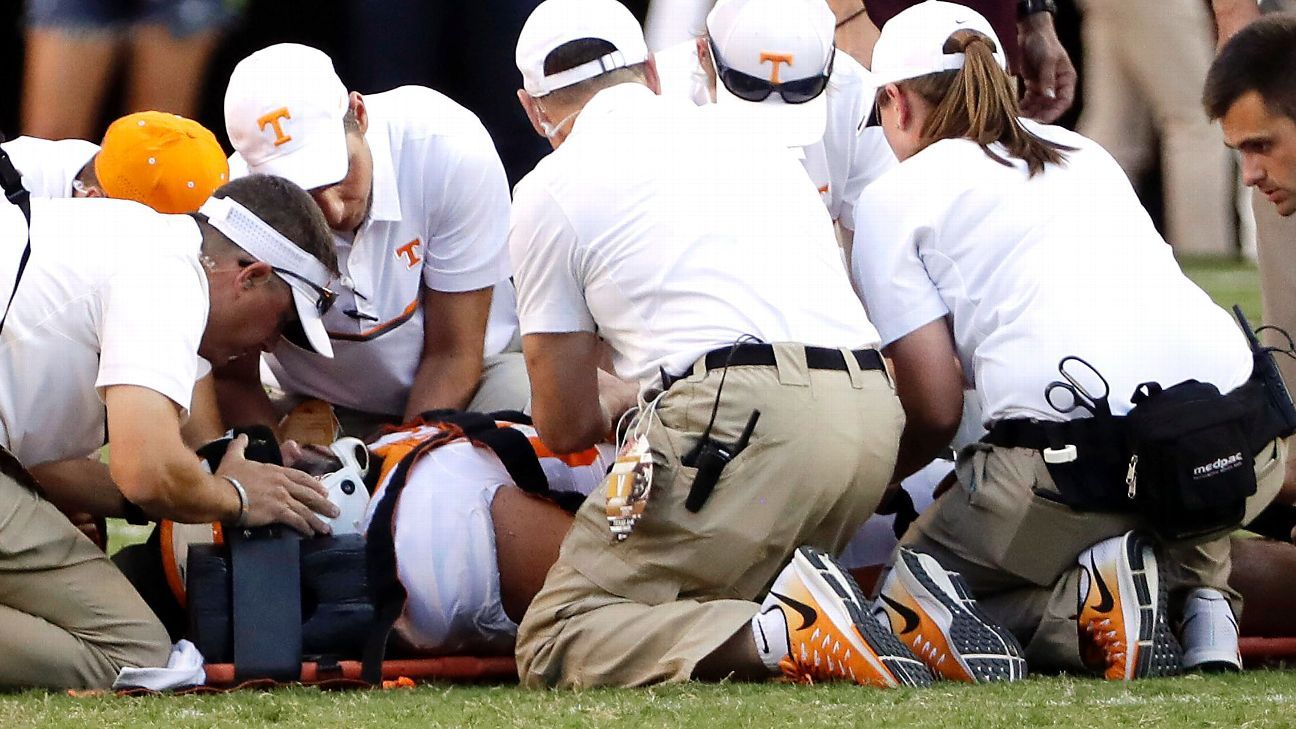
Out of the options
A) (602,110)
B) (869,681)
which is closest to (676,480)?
(869,681)

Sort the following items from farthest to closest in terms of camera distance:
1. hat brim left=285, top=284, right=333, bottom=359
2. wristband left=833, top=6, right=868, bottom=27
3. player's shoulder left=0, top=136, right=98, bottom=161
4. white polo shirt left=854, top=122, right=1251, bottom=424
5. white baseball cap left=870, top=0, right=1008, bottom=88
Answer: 1. wristband left=833, top=6, right=868, bottom=27
2. player's shoulder left=0, top=136, right=98, bottom=161
3. white baseball cap left=870, top=0, right=1008, bottom=88
4. hat brim left=285, top=284, right=333, bottom=359
5. white polo shirt left=854, top=122, right=1251, bottom=424

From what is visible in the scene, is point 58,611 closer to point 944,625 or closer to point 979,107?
point 944,625

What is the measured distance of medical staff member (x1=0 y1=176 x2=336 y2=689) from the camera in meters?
3.52

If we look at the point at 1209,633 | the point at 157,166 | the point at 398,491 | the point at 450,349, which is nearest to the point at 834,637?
the point at 1209,633

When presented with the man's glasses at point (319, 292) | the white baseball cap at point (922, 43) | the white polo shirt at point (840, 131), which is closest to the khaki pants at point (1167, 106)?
the white polo shirt at point (840, 131)

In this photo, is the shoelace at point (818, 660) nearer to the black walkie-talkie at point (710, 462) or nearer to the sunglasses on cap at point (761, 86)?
the black walkie-talkie at point (710, 462)

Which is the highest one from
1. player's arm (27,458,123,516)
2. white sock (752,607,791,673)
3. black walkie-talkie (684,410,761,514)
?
black walkie-talkie (684,410,761,514)

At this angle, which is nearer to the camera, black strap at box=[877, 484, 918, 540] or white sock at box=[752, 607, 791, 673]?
white sock at box=[752, 607, 791, 673]

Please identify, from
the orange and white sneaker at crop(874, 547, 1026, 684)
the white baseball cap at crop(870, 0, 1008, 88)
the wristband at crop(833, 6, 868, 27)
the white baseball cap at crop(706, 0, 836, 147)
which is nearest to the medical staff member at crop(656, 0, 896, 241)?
the white baseball cap at crop(706, 0, 836, 147)

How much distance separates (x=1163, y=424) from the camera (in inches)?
144

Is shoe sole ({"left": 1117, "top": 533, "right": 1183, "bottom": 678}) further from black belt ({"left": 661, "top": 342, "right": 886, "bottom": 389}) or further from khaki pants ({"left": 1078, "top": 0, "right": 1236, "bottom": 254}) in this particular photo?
khaki pants ({"left": 1078, "top": 0, "right": 1236, "bottom": 254})

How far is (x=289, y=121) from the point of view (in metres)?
4.48

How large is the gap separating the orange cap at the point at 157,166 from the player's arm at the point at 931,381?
1648 millimetres

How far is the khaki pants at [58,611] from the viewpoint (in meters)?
3.61
